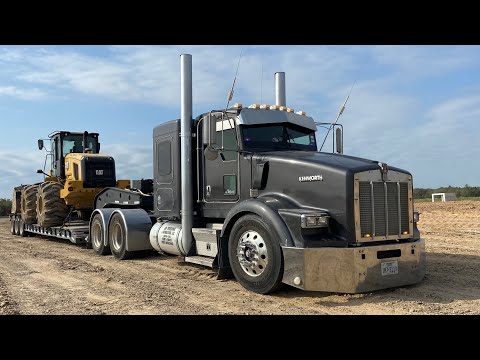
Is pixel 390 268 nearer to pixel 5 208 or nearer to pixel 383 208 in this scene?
pixel 383 208

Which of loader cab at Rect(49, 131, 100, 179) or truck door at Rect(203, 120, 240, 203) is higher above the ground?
loader cab at Rect(49, 131, 100, 179)

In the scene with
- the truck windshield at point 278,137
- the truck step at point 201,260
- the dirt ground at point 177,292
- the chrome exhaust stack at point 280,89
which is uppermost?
the chrome exhaust stack at point 280,89

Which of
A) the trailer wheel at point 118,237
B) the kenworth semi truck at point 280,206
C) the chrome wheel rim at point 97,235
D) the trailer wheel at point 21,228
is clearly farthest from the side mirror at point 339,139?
the trailer wheel at point 21,228

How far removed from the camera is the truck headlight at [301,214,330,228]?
5590mm

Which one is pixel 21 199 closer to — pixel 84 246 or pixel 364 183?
pixel 84 246

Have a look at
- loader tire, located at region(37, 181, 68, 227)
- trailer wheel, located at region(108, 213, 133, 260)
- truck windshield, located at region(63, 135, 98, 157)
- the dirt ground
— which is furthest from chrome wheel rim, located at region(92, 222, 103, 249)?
truck windshield, located at region(63, 135, 98, 157)

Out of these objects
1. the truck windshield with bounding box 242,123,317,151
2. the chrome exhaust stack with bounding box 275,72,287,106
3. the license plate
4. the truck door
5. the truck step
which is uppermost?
the chrome exhaust stack with bounding box 275,72,287,106

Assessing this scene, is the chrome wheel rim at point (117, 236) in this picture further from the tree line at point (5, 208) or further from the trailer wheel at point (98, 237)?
the tree line at point (5, 208)

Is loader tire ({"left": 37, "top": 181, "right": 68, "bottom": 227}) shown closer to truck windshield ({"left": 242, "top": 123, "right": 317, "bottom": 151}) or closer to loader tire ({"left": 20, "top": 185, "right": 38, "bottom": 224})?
loader tire ({"left": 20, "top": 185, "right": 38, "bottom": 224})

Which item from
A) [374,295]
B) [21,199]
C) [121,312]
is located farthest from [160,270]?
[21,199]

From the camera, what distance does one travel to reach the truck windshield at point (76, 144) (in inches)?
594

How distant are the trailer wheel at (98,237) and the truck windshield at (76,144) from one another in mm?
4745

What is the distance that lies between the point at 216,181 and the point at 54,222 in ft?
26.4

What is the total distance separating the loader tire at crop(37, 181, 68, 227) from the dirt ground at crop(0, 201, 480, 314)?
3.46 meters
